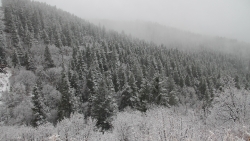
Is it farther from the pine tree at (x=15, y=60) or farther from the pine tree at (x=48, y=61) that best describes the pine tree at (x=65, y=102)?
the pine tree at (x=15, y=60)

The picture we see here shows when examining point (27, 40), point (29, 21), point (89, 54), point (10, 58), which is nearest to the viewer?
point (10, 58)

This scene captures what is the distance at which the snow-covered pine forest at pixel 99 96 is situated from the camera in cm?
1801

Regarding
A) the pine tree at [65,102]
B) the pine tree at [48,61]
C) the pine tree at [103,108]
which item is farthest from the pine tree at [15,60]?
the pine tree at [103,108]

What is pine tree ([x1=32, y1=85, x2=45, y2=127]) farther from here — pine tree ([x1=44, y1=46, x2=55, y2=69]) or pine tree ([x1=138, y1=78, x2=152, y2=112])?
pine tree ([x1=44, y1=46, x2=55, y2=69])

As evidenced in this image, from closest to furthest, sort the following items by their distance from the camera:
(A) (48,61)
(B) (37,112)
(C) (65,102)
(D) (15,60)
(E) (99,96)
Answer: (B) (37,112), (E) (99,96), (C) (65,102), (D) (15,60), (A) (48,61)

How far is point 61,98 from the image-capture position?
49.6m

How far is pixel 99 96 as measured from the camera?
43000 mm

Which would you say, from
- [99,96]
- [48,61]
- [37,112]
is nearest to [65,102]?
[37,112]

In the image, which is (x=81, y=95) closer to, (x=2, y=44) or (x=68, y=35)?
(x=2, y=44)

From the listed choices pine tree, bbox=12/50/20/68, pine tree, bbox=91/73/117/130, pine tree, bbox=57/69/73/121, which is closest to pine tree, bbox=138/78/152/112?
pine tree, bbox=91/73/117/130

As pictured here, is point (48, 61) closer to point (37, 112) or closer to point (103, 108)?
point (37, 112)

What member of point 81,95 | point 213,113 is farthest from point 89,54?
point 213,113

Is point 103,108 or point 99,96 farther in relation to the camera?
point 99,96

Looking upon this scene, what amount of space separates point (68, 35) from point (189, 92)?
2703 inches
